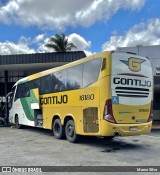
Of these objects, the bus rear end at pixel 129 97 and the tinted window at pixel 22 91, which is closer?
the bus rear end at pixel 129 97

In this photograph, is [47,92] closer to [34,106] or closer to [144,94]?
[34,106]

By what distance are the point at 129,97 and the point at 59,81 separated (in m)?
3.67

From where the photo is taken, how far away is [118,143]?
1178 cm

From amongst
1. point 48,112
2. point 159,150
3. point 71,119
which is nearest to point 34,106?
point 48,112

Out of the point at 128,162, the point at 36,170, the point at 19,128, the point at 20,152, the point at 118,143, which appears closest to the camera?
the point at 36,170

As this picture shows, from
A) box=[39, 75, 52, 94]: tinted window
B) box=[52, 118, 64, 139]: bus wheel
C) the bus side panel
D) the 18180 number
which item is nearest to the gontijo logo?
the bus side panel

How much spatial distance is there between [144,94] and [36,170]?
521 cm

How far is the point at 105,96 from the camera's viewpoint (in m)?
10.0

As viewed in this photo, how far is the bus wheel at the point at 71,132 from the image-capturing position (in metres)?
11.7

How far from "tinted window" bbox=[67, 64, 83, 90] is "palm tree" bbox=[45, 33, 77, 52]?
1107 inches

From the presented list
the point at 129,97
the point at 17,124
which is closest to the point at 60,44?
the point at 17,124

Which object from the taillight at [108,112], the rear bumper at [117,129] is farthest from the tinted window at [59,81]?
the rear bumper at [117,129]

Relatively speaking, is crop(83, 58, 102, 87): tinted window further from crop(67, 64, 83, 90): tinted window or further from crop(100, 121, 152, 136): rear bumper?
crop(100, 121, 152, 136): rear bumper

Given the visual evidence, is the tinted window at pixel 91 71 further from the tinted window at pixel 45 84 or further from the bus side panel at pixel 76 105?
the tinted window at pixel 45 84
